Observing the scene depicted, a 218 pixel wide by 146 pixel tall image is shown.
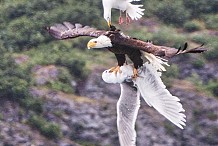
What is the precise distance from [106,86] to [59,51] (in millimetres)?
2649

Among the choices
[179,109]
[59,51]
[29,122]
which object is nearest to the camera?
[179,109]

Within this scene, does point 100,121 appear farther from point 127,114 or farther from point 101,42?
point 101,42

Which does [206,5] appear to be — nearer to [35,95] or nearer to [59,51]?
[59,51]

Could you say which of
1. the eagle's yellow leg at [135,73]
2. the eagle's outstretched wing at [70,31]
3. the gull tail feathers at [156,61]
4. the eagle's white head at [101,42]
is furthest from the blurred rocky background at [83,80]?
the gull tail feathers at [156,61]

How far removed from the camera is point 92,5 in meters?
33.1

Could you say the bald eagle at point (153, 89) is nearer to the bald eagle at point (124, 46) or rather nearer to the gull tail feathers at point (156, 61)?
the bald eagle at point (124, 46)

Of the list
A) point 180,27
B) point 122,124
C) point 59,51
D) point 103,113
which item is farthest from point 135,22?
point 122,124

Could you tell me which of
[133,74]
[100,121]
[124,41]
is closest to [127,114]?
[133,74]

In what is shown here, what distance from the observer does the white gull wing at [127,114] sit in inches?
517

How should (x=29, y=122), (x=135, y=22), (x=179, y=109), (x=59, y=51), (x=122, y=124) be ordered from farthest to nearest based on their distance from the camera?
1. (x=135, y=22)
2. (x=59, y=51)
3. (x=29, y=122)
4. (x=122, y=124)
5. (x=179, y=109)

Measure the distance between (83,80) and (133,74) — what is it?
17791 millimetres

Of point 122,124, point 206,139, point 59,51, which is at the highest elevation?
point 122,124

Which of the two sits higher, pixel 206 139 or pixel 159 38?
pixel 159 38

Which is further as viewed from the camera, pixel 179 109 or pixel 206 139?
pixel 206 139
